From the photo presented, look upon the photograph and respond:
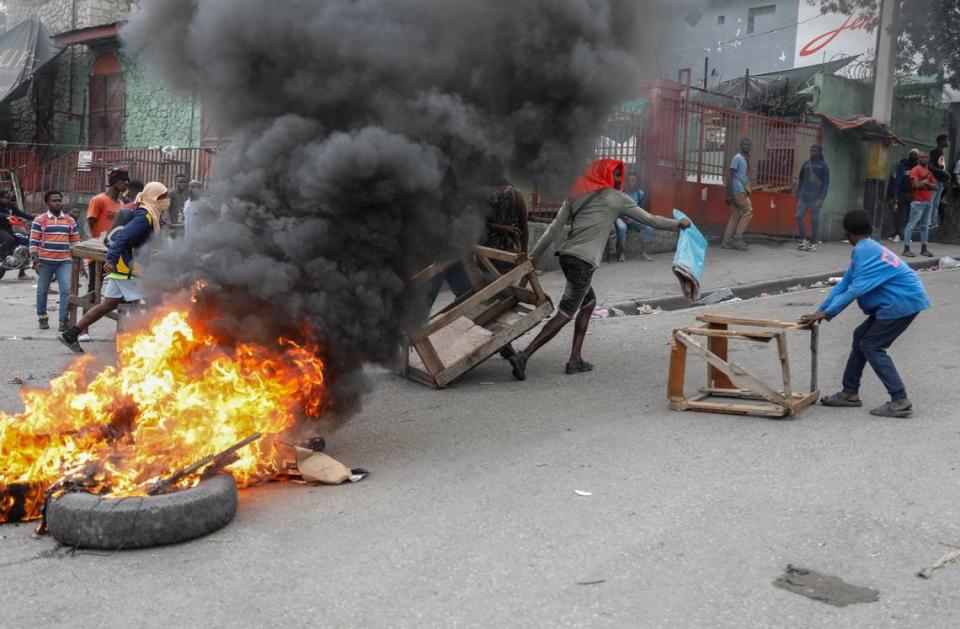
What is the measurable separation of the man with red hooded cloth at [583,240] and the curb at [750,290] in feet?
11.1

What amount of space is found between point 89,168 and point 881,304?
17257 millimetres

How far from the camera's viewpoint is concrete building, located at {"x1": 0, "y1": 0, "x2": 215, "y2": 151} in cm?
1850

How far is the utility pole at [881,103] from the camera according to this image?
17000 mm

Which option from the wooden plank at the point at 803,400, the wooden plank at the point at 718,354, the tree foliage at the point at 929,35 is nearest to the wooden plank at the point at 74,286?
the wooden plank at the point at 718,354

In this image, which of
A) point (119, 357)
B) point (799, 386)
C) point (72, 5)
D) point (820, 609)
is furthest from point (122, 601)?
Answer: point (72, 5)

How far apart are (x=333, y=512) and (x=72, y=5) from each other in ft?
66.6

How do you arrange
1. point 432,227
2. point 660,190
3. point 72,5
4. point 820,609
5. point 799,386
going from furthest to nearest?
1. point 72,5
2. point 660,190
3. point 799,386
4. point 432,227
5. point 820,609

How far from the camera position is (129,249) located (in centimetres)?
768

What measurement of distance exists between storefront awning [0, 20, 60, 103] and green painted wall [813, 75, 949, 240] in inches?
653

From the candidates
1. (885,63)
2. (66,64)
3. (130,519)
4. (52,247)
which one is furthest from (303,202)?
(66,64)

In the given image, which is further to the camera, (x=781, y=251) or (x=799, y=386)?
(x=781, y=251)

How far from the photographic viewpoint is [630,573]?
11.5ft

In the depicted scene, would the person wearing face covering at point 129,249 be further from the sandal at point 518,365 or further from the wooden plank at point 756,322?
the wooden plank at point 756,322

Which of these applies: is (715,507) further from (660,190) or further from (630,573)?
(660,190)
